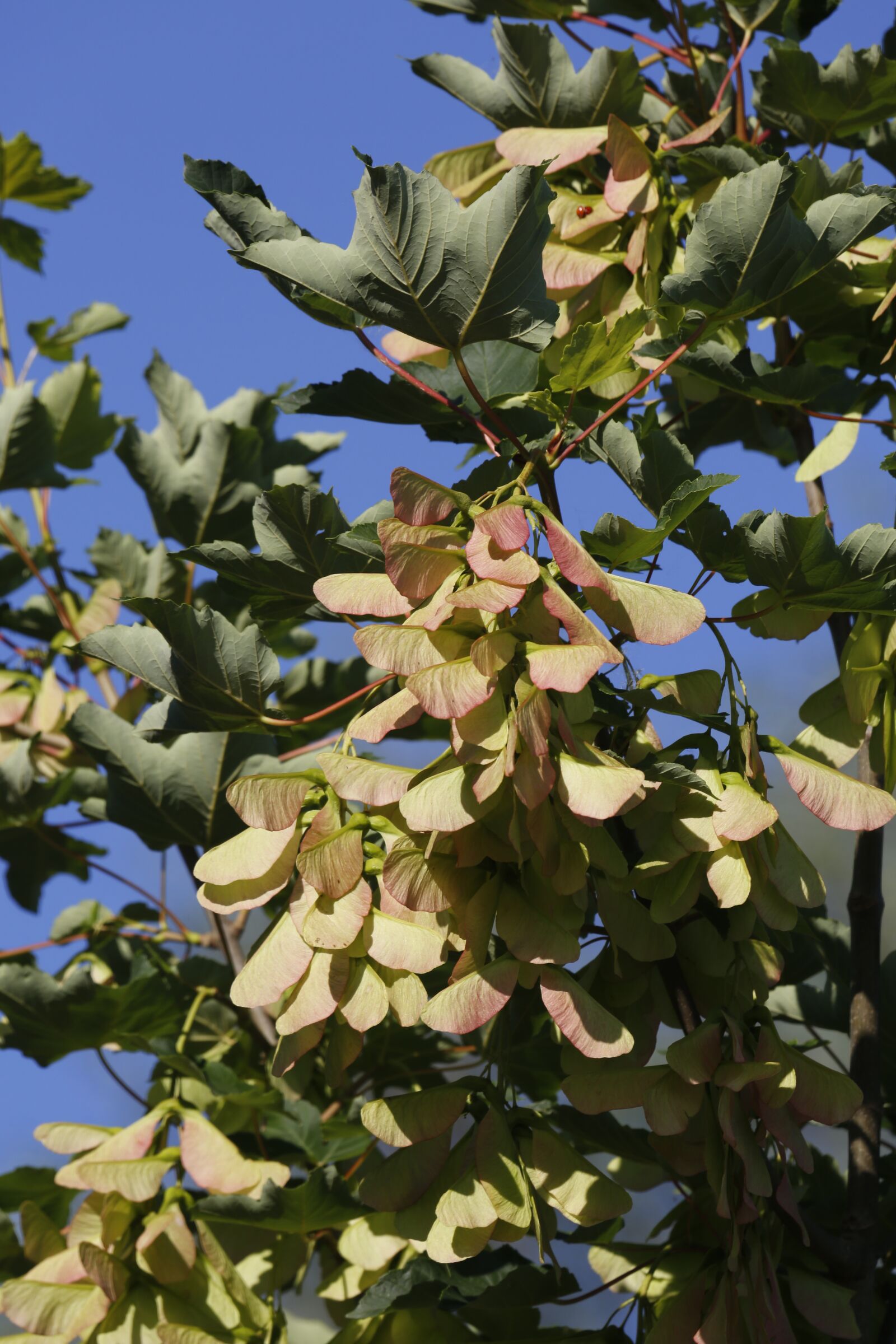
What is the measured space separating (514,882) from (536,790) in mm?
109

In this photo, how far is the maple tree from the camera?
0.70 m

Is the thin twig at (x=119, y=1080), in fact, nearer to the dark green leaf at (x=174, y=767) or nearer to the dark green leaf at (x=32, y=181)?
the dark green leaf at (x=174, y=767)

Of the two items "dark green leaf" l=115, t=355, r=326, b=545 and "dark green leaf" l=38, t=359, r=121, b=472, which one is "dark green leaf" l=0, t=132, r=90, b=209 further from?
"dark green leaf" l=115, t=355, r=326, b=545

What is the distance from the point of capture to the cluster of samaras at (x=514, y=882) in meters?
0.65

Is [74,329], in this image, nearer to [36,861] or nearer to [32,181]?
[32,181]

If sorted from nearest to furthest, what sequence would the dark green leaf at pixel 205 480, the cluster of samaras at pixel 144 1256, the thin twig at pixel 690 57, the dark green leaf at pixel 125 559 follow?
the cluster of samaras at pixel 144 1256
the thin twig at pixel 690 57
the dark green leaf at pixel 205 480
the dark green leaf at pixel 125 559

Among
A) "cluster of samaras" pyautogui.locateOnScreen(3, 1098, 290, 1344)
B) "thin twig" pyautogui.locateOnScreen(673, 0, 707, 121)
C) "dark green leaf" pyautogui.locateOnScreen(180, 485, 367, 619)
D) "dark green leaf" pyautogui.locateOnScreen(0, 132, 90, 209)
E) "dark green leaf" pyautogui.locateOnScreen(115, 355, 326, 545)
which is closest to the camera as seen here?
"dark green leaf" pyautogui.locateOnScreen(180, 485, 367, 619)

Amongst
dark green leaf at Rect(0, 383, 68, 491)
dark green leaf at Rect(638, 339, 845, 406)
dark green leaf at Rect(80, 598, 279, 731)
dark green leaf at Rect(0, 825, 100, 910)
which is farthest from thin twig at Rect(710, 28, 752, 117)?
dark green leaf at Rect(0, 825, 100, 910)

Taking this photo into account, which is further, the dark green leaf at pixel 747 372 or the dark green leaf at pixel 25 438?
the dark green leaf at pixel 25 438

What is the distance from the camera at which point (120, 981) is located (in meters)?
1.38

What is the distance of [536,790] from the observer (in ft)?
2.07

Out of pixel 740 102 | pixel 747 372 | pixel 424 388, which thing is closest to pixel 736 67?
pixel 740 102

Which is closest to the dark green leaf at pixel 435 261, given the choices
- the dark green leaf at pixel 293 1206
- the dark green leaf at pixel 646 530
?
the dark green leaf at pixel 646 530

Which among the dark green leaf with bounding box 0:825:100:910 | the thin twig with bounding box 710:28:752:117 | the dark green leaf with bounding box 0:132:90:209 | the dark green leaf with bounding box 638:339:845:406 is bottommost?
the dark green leaf with bounding box 638:339:845:406
